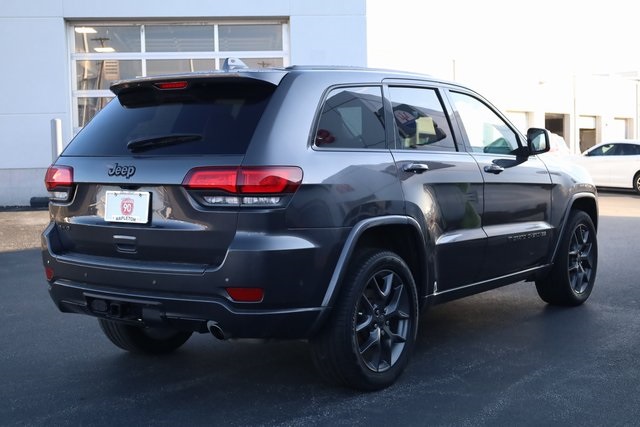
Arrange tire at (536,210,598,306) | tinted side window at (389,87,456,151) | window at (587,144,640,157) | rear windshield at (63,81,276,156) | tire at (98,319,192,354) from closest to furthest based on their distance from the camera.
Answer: rear windshield at (63,81,276,156)
tinted side window at (389,87,456,151)
tire at (98,319,192,354)
tire at (536,210,598,306)
window at (587,144,640,157)

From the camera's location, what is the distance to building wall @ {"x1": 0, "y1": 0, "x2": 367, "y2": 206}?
16.1m

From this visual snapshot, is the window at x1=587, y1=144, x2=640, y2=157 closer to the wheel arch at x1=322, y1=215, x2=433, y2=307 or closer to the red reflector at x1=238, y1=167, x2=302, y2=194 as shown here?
the wheel arch at x1=322, y1=215, x2=433, y2=307

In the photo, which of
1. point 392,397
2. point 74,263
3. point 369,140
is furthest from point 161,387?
point 369,140

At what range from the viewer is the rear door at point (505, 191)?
5.38 metres

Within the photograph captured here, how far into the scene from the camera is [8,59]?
52.6 feet

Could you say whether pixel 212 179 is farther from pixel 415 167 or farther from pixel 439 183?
pixel 439 183

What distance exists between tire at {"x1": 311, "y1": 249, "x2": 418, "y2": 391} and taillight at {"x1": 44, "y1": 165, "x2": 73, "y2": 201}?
1.64m

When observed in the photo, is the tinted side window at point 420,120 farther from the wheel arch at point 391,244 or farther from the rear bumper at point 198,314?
the rear bumper at point 198,314

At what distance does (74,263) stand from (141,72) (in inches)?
→ 523

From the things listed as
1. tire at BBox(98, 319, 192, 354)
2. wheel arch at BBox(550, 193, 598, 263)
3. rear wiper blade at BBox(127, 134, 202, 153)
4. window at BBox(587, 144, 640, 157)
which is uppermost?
window at BBox(587, 144, 640, 157)

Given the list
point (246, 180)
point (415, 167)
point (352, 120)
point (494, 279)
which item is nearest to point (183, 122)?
point (246, 180)

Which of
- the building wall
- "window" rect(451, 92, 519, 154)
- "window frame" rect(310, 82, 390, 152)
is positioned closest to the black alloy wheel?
"window frame" rect(310, 82, 390, 152)

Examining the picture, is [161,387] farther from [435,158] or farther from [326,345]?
[435,158]

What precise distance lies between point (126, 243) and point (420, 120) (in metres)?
2.02
